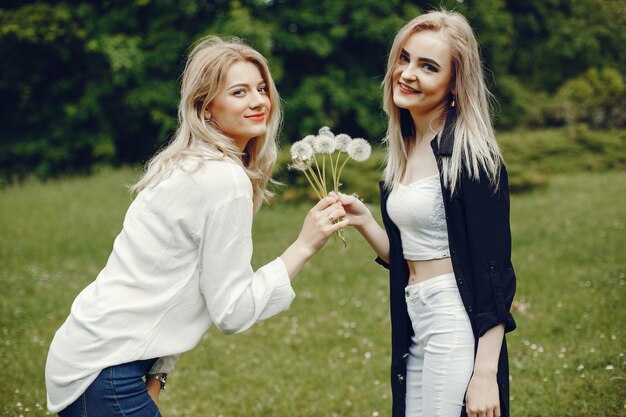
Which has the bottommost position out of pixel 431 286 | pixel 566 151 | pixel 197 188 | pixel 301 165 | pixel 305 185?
pixel 566 151

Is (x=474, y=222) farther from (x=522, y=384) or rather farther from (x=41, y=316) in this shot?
(x=41, y=316)

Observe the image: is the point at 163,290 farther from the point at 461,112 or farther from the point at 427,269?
the point at 461,112

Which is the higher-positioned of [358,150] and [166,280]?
[358,150]

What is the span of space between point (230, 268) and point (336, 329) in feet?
15.6

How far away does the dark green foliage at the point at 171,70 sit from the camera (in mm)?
22078

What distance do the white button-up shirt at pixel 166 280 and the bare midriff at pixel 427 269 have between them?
33.6 inches

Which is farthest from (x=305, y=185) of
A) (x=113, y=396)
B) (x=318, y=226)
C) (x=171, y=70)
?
(x=113, y=396)

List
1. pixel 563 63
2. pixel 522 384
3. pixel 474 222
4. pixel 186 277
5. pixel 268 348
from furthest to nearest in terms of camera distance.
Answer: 1. pixel 563 63
2. pixel 268 348
3. pixel 522 384
4. pixel 474 222
5. pixel 186 277

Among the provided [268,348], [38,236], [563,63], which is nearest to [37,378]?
[268,348]

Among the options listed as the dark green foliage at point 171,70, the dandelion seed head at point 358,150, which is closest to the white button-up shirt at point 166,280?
the dandelion seed head at point 358,150

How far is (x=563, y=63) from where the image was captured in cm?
3155

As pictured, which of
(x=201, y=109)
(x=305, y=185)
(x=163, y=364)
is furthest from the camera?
(x=305, y=185)

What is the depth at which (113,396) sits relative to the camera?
2217 mm

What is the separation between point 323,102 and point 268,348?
18.2 m
